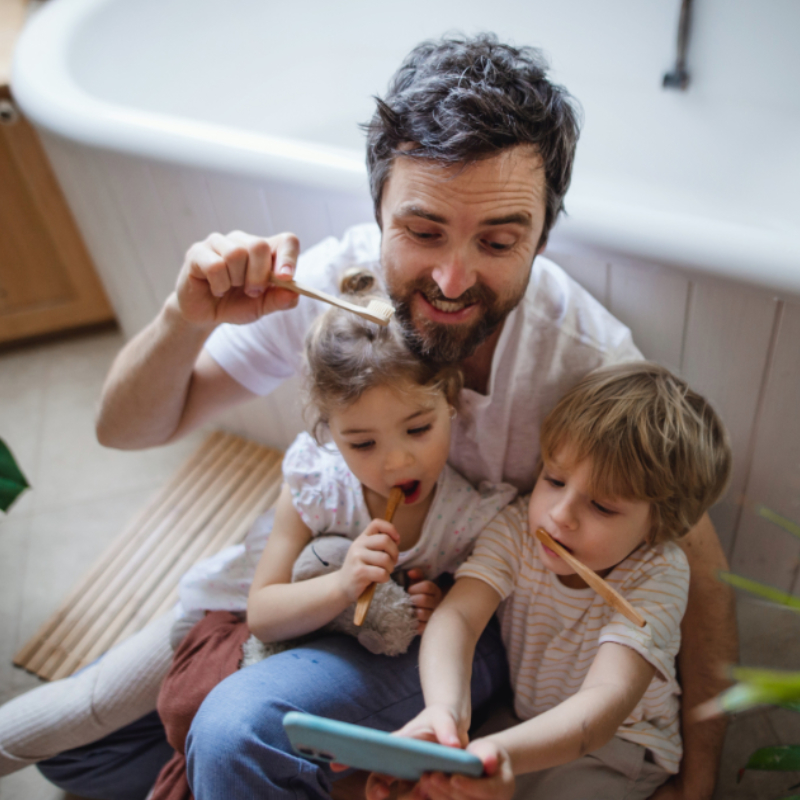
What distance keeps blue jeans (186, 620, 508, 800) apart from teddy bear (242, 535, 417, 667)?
0.08 ft

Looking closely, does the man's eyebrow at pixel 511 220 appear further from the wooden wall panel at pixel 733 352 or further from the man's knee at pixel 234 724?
the man's knee at pixel 234 724

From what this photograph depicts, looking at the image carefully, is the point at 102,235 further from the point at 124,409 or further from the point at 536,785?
the point at 536,785

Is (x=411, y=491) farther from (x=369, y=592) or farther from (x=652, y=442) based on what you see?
(x=652, y=442)

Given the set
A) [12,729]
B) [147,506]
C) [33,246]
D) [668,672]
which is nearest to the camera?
[668,672]

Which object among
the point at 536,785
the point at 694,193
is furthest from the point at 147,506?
the point at 694,193

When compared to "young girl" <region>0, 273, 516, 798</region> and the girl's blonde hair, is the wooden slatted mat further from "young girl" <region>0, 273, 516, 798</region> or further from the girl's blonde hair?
the girl's blonde hair

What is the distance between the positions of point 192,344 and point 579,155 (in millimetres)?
1243

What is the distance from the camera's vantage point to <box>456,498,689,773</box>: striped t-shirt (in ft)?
2.78

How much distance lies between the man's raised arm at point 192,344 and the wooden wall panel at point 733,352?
0.49 metres

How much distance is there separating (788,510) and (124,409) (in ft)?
2.93

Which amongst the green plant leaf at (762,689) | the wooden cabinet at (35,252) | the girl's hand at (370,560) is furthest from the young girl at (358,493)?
the wooden cabinet at (35,252)

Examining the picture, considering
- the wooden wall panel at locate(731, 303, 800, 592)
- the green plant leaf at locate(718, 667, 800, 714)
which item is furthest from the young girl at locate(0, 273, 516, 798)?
the green plant leaf at locate(718, 667, 800, 714)

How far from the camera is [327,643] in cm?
93

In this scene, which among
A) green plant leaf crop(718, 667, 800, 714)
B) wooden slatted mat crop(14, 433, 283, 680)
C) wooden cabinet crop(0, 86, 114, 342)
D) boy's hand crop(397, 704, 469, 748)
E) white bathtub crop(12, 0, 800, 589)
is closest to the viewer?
green plant leaf crop(718, 667, 800, 714)
